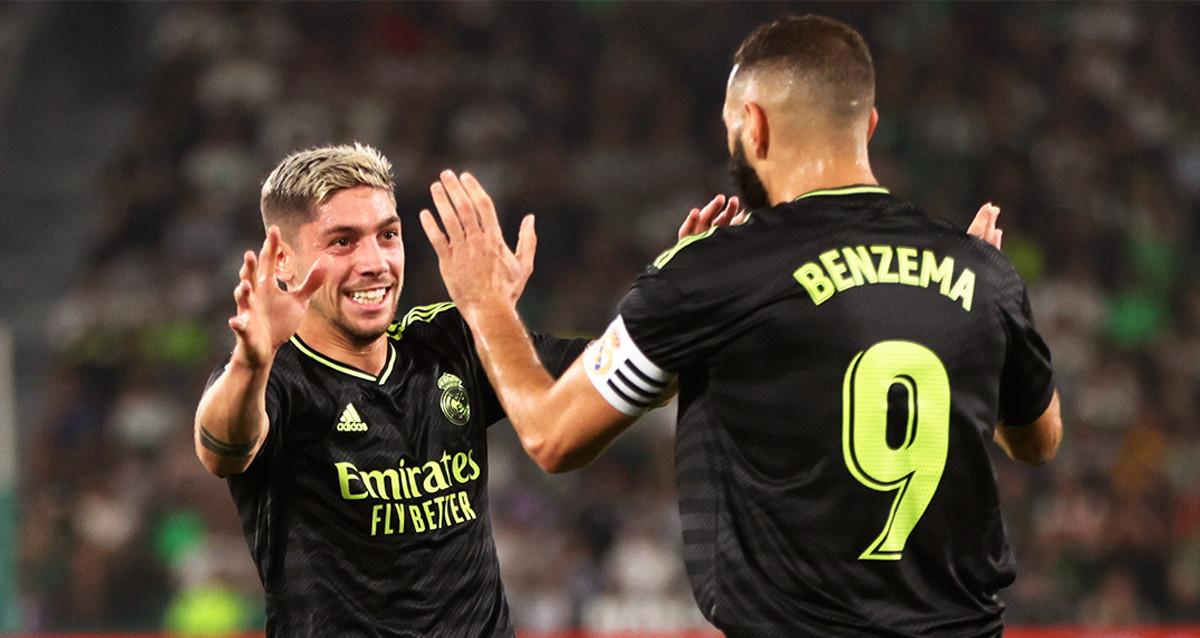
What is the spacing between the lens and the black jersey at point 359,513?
330 centimetres

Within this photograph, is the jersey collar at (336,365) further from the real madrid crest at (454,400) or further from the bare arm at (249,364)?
the bare arm at (249,364)

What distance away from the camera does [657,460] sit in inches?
343

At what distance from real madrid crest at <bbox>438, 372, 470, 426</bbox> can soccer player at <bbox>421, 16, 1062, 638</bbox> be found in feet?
2.64

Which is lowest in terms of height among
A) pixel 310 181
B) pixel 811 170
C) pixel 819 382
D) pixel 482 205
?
pixel 819 382

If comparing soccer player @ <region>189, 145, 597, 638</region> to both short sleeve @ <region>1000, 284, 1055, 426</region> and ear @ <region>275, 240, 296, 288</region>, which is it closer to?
ear @ <region>275, 240, 296, 288</region>

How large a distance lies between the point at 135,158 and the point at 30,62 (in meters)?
1.92

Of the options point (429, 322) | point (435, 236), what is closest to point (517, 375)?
point (435, 236)

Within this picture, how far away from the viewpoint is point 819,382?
2564 mm

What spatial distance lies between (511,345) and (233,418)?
23.6 inches

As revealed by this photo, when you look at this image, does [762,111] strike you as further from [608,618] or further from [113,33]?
[113,33]

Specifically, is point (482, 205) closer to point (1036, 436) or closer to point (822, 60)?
point (822, 60)

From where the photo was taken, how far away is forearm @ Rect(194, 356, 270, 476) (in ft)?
9.52

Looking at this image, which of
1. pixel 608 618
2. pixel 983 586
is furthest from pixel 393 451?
pixel 608 618

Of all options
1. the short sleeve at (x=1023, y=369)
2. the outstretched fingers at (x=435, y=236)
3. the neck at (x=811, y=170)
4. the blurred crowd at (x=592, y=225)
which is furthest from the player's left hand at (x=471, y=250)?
the blurred crowd at (x=592, y=225)
